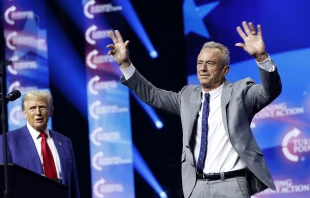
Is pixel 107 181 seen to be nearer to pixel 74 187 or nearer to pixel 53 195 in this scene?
pixel 74 187

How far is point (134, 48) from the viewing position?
7.78 metres

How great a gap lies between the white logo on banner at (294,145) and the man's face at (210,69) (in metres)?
2.46

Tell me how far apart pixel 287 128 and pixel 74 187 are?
230 centimetres

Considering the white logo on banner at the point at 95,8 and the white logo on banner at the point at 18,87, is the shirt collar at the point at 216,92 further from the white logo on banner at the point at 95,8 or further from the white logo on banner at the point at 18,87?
the white logo on banner at the point at 18,87

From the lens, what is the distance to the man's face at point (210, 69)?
450 cm

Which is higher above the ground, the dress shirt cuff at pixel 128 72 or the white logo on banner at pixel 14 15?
the white logo on banner at pixel 14 15

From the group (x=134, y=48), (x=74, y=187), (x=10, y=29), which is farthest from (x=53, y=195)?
(x=10, y=29)

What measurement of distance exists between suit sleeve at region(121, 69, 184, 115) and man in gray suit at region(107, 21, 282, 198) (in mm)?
103

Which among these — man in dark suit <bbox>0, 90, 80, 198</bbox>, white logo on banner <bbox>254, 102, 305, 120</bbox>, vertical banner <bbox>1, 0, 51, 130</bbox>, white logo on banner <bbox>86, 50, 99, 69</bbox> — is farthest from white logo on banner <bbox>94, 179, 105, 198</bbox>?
man in dark suit <bbox>0, 90, 80, 198</bbox>

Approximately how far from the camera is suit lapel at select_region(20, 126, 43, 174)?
5.23m

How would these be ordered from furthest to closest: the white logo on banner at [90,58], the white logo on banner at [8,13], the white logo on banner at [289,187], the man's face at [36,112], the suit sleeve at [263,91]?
1. the white logo on banner at [8,13]
2. the white logo on banner at [90,58]
3. the white logo on banner at [289,187]
4. the man's face at [36,112]
5. the suit sleeve at [263,91]

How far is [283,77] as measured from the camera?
6.90 metres

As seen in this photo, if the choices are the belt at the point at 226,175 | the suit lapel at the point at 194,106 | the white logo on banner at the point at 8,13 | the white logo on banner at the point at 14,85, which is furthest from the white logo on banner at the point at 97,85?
the belt at the point at 226,175

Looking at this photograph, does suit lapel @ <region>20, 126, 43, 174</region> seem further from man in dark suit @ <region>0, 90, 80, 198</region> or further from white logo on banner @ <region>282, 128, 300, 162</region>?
white logo on banner @ <region>282, 128, 300, 162</region>
